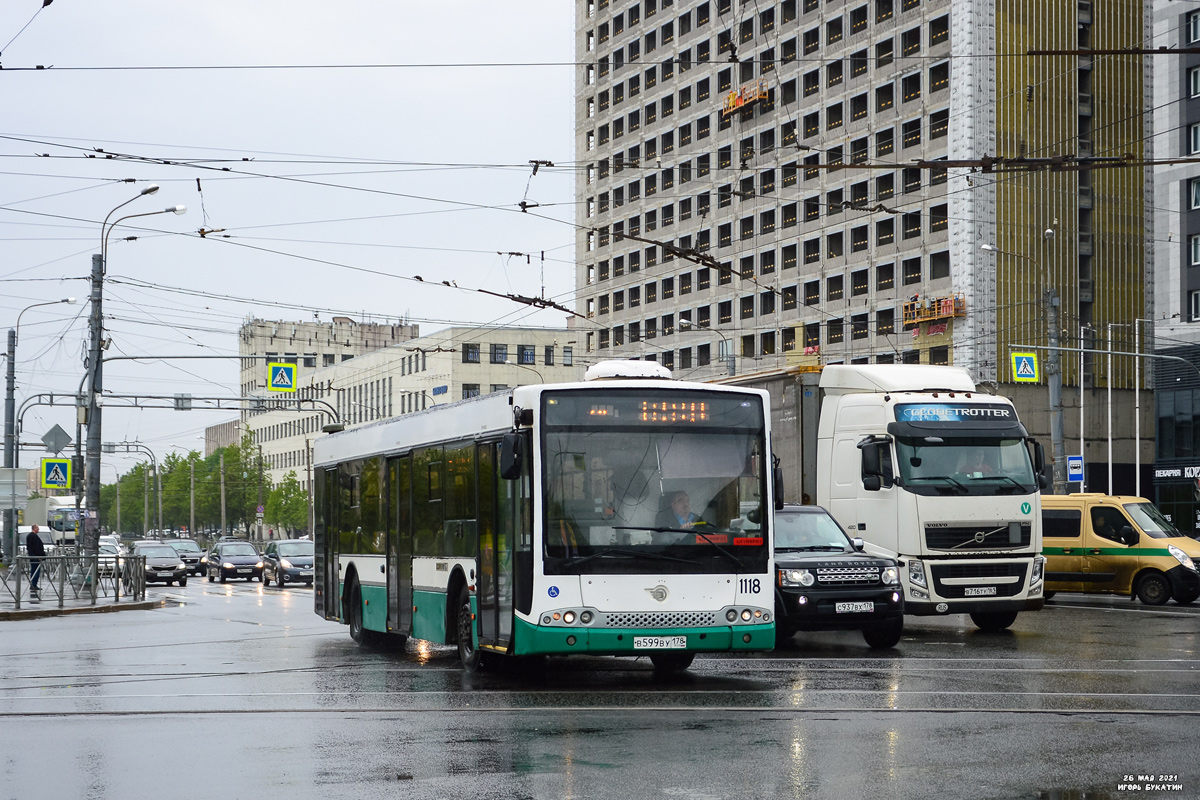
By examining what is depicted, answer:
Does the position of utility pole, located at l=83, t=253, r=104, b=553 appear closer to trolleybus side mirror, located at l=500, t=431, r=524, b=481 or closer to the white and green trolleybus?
the white and green trolleybus

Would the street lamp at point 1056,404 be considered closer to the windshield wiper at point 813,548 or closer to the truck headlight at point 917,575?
the truck headlight at point 917,575

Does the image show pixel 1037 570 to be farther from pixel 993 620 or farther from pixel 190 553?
pixel 190 553

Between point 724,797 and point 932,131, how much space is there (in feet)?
210

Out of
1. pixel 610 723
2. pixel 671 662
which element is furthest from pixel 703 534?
pixel 610 723

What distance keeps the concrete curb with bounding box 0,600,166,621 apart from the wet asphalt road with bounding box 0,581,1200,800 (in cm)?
1071

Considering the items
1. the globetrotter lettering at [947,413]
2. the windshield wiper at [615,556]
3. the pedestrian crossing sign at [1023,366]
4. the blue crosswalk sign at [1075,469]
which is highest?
the pedestrian crossing sign at [1023,366]

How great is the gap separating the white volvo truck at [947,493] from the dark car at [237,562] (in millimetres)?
34230

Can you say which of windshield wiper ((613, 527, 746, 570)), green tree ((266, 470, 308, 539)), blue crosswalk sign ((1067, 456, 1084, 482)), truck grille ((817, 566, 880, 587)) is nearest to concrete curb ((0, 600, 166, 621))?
truck grille ((817, 566, 880, 587))

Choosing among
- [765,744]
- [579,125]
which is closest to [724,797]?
[765,744]

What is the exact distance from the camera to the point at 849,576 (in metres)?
18.2

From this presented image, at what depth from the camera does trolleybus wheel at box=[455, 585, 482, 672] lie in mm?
15438

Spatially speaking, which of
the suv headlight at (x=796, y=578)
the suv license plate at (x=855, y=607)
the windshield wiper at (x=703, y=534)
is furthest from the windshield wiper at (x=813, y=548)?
the windshield wiper at (x=703, y=534)

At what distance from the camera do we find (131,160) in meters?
26.4

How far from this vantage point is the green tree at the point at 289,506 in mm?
122812
